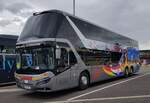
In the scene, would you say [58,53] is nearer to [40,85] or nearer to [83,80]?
[40,85]

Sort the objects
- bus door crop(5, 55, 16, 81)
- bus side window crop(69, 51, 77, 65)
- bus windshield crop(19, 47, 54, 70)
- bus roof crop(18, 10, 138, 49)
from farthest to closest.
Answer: bus door crop(5, 55, 16, 81)
bus side window crop(69, 51, 77, 65)
bus roof crop(18, 10, 138, 49)
bus windshield crop(19, 47, 54, 70)

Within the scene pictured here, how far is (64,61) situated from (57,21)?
1.91 meters

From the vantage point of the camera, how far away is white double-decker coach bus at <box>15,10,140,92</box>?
11.7m

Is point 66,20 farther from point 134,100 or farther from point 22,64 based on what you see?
point 134,100

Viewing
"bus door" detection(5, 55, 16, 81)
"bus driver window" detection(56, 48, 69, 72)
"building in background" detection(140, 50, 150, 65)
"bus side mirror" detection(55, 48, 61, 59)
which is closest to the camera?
"bus side mirror" detection(55, 48, 61, 59)

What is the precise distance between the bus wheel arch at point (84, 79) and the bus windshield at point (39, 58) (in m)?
2.85

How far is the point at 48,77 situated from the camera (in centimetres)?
1148

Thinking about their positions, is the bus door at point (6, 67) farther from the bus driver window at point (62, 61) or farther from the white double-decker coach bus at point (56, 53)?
the bus driver window at point (62, 61)

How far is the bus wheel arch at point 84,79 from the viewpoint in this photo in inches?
553

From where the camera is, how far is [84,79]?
14.5m

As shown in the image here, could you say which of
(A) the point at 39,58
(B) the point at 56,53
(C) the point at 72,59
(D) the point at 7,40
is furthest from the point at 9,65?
(B) the point at 56,53

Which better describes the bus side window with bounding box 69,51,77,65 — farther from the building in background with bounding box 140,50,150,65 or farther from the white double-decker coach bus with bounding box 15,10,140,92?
the building in background with bounding box 140,50,150,65

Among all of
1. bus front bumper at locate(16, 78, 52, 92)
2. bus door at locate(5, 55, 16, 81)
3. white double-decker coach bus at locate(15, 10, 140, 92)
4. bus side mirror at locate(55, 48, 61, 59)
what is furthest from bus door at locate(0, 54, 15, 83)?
bus side mirror at locate(55, 48, 61, 59)

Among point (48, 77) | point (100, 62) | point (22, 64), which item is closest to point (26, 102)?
point (48, 77)
